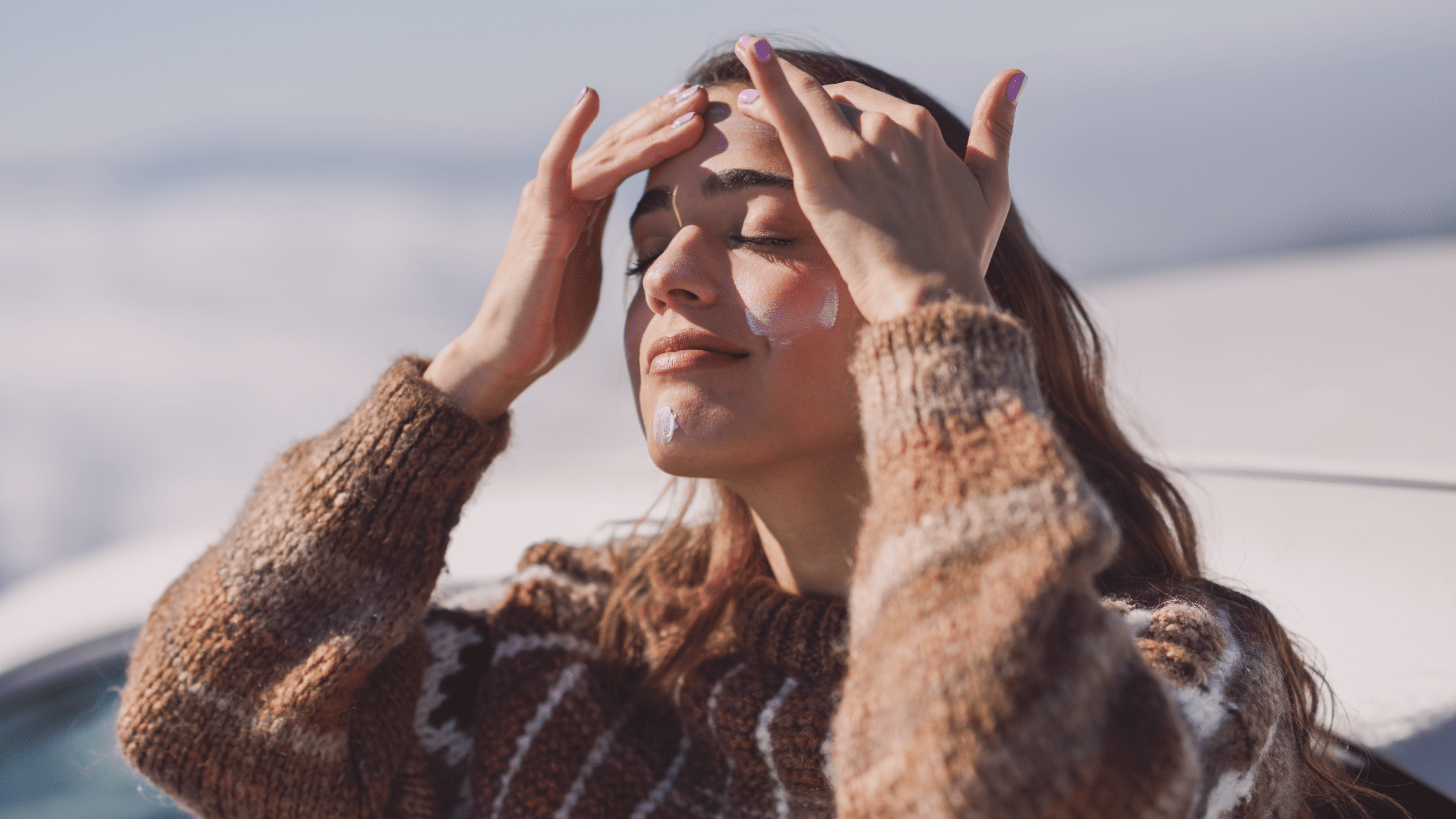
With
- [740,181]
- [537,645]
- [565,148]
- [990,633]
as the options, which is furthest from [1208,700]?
Result: [565,148]

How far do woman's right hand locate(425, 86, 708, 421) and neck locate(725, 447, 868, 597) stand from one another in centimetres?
41

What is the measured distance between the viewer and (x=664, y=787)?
1726 millimetres

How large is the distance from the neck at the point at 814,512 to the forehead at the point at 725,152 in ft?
1.44

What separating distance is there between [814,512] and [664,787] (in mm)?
519

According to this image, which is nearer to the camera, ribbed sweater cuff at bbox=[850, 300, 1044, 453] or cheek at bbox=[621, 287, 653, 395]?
ribbed sweater cuff at bbox=[850, 300, 1044, 453]

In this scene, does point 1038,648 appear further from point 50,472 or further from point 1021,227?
point 50,472

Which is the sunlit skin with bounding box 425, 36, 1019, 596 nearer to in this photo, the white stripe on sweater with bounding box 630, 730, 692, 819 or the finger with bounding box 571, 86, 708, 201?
the finger with bounding box 571, 86, 708, 201

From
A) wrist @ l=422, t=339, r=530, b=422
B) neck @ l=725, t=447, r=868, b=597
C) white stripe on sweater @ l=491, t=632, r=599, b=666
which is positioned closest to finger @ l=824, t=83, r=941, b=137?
neck @ l=725, t=447, r=868, b=597

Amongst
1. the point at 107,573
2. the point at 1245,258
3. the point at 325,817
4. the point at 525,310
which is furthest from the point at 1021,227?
the point at 1245,258

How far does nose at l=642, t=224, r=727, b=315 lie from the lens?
4.90 ft

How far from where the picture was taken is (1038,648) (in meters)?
1.01

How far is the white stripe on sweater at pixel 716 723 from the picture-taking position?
164 cm

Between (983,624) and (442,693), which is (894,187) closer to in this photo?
(983,624)

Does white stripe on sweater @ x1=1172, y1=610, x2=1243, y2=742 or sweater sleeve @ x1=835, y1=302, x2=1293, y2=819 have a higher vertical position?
sweater sleeve @ x1=835, y1=302, x2=1293, y2=819
